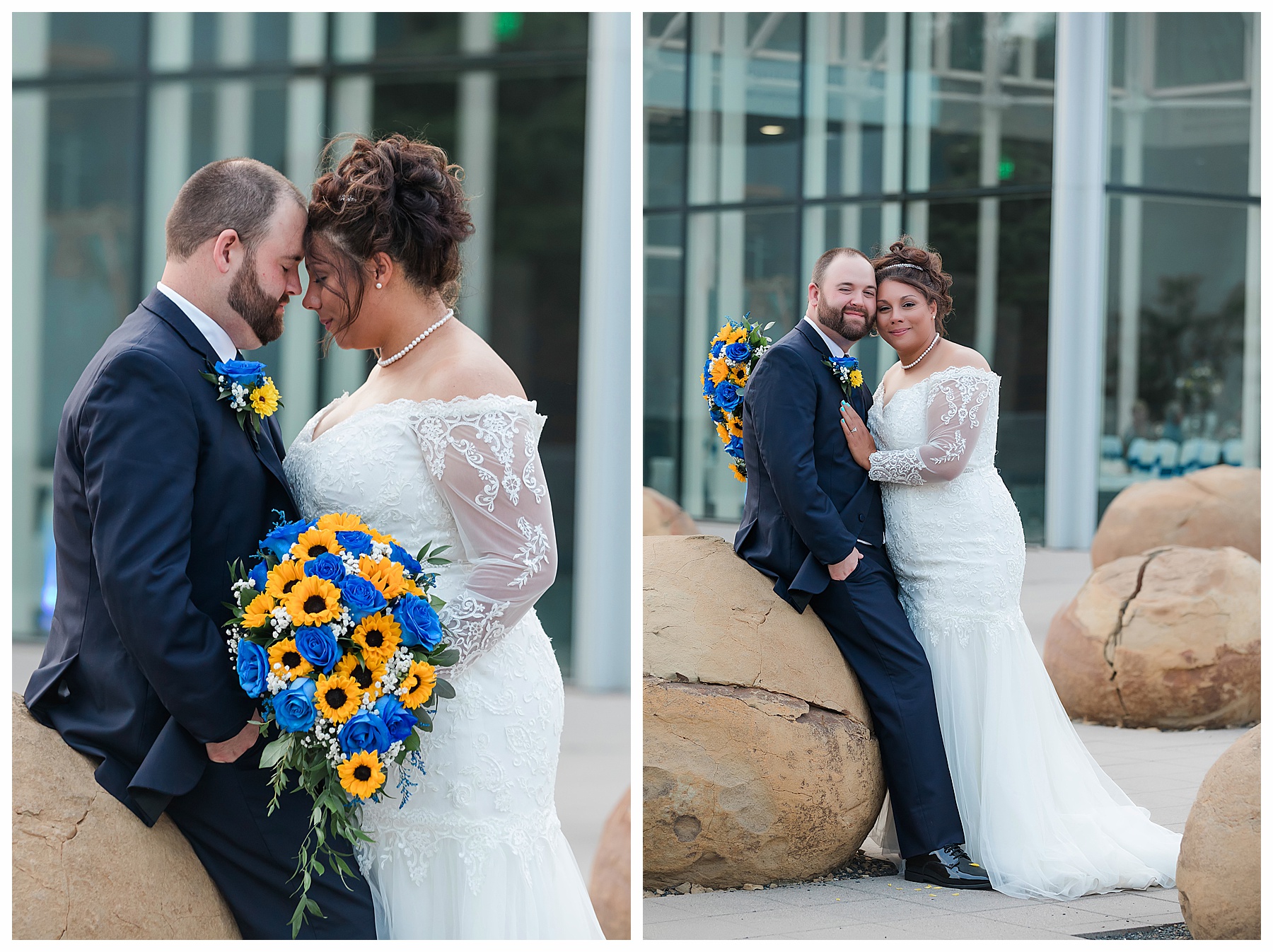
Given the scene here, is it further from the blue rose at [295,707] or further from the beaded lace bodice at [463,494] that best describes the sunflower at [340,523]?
the blue rose at [295,707]

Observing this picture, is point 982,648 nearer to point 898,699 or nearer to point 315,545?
point 898,699

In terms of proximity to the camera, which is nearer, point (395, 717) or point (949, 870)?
point (395, 717)

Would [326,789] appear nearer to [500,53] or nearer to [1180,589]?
[1180,589]

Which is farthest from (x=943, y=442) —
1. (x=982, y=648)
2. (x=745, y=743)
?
(x=745, y=743)

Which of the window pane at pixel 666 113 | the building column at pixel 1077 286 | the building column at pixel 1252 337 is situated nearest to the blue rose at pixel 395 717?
the building column at pixel 1077 286

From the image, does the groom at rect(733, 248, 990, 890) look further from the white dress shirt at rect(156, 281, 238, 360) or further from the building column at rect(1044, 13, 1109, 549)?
the building column at rect(1044, 13, 1109, 549)

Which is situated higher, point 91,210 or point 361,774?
point 91,210

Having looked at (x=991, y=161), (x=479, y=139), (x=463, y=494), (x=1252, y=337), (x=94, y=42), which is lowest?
(x=463, y=494)

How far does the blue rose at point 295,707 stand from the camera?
250cm

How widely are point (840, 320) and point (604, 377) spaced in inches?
175

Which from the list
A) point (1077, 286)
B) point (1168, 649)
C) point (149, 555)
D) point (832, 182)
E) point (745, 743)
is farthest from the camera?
point (832, 182)

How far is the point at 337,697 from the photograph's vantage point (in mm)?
2559

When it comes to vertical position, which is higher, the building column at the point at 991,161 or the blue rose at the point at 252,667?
the building column at the point at 991,161

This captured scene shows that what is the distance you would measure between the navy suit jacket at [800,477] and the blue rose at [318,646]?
2168 mm
